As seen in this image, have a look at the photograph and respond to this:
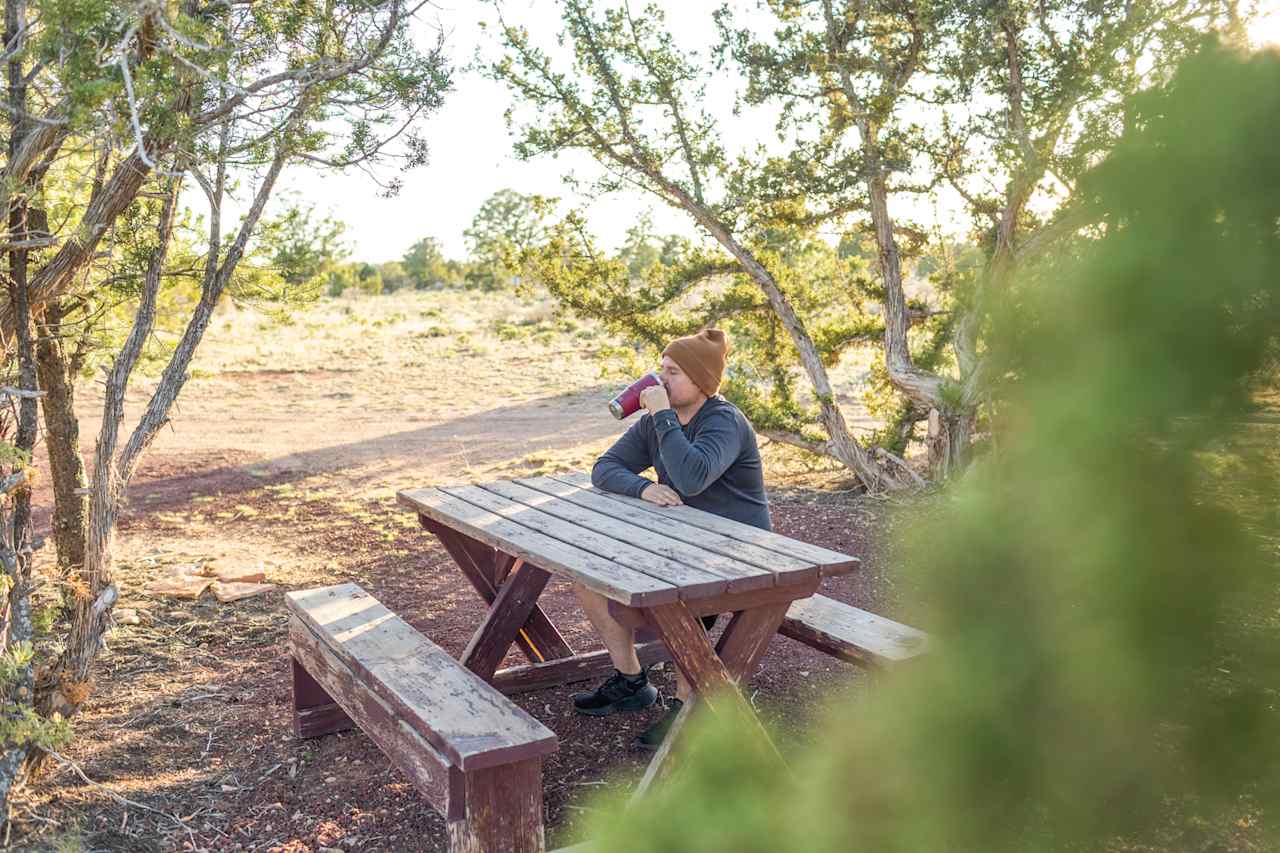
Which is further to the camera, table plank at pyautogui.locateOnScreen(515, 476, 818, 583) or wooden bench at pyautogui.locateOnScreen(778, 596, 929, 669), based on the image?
wooden bench at pyautogui.locateOnScreen(778, 596, 929, 669)

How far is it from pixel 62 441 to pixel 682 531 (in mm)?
3288

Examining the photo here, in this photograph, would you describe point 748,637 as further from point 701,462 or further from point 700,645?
point 701,462

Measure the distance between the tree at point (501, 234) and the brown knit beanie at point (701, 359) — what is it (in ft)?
13.9

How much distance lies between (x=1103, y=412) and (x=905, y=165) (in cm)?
649

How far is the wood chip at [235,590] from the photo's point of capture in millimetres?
5414

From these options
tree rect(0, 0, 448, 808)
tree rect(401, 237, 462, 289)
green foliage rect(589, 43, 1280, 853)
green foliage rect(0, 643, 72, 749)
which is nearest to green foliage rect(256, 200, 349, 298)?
tree rect(0, 0, 448, 808)

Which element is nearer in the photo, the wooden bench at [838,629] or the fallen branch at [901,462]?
the wooden bench at [838,629]

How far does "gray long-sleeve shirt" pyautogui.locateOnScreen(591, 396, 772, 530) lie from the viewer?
338cm

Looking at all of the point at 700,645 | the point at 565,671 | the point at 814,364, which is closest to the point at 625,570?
the point at 700,645

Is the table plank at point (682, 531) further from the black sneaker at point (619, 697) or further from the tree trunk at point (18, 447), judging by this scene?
the tree trunk at point (18, 447)

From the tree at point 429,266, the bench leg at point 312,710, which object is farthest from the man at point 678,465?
the tree at point 429,266

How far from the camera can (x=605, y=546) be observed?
9.79 feet

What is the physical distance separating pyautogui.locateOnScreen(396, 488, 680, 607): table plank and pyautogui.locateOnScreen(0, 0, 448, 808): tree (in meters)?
1.10

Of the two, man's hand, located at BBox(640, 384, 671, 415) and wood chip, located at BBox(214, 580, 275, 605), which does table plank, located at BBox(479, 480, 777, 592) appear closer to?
man's hand, located at BBox(640, 384, 671, 415)
